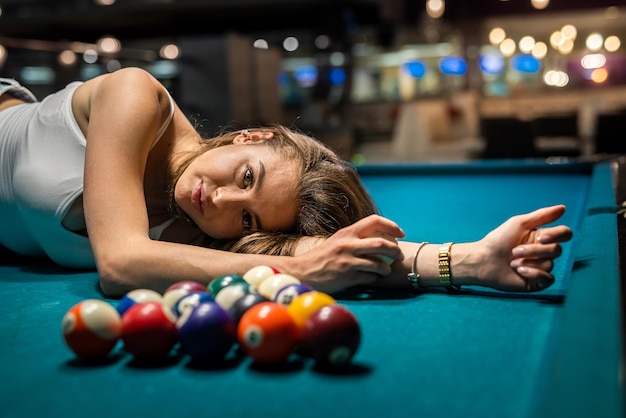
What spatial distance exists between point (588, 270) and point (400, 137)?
9.20 metres

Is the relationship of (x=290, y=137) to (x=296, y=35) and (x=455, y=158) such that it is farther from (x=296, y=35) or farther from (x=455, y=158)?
(x=296, y=35)

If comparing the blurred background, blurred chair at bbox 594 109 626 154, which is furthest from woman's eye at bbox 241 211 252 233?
blurred chair at bbox 594 109 626 154

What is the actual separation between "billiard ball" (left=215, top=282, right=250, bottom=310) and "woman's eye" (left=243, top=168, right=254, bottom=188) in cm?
51

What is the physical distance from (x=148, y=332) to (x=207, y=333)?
0.10 metres

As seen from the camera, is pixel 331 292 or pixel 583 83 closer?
pixel 331 292

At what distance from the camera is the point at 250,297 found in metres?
1.18

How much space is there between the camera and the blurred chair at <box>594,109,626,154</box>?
297 inches

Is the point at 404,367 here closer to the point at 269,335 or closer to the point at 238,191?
the point at 269,335

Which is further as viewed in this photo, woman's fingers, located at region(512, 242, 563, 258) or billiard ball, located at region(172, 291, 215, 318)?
woman's fingers, located at region(512, 242, 563, 258)

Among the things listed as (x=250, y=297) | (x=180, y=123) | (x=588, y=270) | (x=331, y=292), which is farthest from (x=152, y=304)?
(x=180, y=123)

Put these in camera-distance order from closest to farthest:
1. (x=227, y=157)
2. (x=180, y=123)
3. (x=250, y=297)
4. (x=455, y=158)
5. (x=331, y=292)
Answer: (x=250, y=297) → (x=331, y=292) → (x=227, y=157) → (x=180, y=123) → (x=455, y=158)

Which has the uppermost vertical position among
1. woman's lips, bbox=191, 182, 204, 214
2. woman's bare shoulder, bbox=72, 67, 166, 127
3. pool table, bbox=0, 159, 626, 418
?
woman's bare shoulder, bbox=72, 67, 166, 127

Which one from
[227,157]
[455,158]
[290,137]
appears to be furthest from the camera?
[455,158]

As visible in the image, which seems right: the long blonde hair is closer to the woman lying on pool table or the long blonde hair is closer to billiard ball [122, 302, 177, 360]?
the woman lying on pool table
